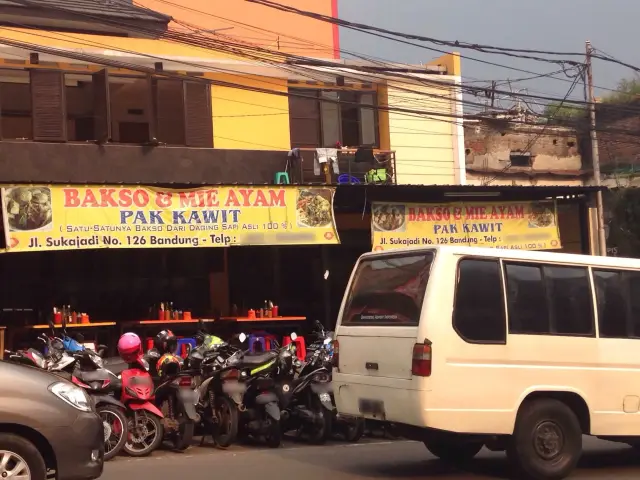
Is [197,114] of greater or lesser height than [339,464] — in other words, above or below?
above

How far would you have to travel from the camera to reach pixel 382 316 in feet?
26.9

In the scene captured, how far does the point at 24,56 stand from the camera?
17.8m

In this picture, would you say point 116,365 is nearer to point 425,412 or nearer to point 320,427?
point 320,427

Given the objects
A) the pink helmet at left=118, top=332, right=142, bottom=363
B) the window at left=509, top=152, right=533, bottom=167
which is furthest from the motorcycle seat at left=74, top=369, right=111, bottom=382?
the window at left=509, top=152, right=533, bottom=167

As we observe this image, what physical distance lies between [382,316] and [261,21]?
17.2 meters

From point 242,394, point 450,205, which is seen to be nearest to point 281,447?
point 242,394

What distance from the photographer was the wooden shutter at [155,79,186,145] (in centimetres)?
1870

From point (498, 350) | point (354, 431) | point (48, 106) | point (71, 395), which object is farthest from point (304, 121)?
point (71, 395)

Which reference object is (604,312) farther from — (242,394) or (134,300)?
(134,300)

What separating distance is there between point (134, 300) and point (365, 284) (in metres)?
10.1

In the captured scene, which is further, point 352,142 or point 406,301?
point 352,142

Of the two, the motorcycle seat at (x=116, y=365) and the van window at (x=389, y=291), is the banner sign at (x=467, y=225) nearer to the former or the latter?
the motorcycle seat at (x=116, y=365)

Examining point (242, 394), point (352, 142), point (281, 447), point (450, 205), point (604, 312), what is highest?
point (352, 142)

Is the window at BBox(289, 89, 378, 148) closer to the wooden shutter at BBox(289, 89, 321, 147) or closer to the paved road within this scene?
the wooden shutter at BBox(289, 89, 321, 147)
